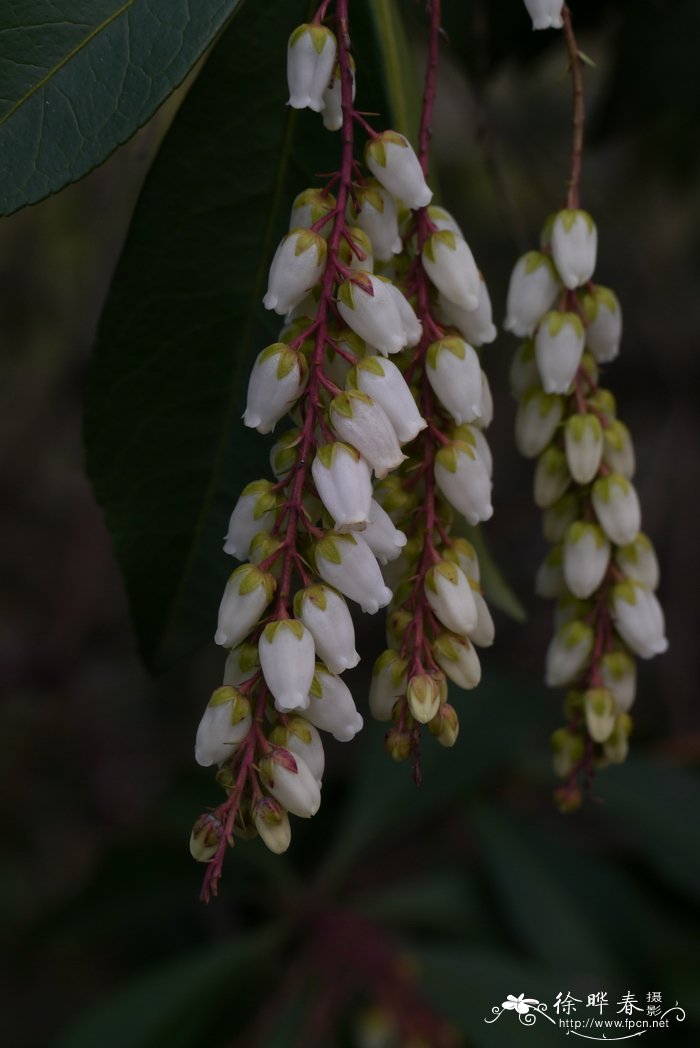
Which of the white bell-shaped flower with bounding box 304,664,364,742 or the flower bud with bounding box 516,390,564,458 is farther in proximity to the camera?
the flower bud with bounding box 516,390,564,458

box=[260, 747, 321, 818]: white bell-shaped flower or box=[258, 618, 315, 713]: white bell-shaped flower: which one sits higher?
box=[258, 618, 315, 713]: white bell-shaped flower

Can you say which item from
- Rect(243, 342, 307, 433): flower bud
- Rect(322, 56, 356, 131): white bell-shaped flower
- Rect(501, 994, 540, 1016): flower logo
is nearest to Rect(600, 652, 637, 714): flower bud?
Rect(243, 342, 307, 433): flower bud

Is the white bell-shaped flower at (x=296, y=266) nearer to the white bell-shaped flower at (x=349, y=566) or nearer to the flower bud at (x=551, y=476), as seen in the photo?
the white bell-shaped flower at (x=349, y=566)

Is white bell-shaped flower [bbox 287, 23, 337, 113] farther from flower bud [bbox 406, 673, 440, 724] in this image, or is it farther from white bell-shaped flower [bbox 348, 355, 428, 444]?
flower bud [bbox 406, 673, 440, 724]

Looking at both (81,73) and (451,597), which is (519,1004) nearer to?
(451,597)

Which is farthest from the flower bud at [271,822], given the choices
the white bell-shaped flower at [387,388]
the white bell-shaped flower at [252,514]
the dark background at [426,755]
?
the dark background at [426,755]

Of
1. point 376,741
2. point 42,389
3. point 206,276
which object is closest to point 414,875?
point 376,741
